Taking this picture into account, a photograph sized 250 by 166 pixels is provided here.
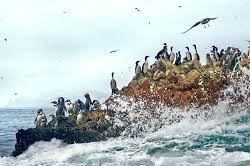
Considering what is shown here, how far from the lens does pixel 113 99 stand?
3250 cm

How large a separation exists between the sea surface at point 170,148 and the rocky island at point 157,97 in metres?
0.70

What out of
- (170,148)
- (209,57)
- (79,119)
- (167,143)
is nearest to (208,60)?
(209,57)

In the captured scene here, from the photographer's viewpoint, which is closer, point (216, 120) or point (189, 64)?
point (216, 120)

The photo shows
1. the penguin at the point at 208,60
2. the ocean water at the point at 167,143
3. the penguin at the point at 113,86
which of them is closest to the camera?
the ocean water at the point at 167,143

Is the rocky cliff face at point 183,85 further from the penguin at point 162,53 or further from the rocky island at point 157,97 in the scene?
the penguin at point 162,53

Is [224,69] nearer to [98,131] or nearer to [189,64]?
[189,64]

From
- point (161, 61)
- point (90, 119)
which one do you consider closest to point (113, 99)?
point (90, 119)

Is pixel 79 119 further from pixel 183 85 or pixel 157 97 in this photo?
pixel 183 85

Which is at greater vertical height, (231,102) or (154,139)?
(231,102)

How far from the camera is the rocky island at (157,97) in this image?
30547 millimetres

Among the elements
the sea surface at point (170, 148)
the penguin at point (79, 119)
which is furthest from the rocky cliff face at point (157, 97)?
the sea surface at point (170, 148)

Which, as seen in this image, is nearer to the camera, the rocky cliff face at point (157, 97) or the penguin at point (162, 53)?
the rocky cliff face at point (157, 97)

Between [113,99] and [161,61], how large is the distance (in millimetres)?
4295

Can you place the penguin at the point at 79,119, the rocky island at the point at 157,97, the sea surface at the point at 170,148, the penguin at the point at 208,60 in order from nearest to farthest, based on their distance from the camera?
the sea surface at the point at 170,148 < the rocky island at the point at 157,97 < the penguin at the point at 79,119 < the penguin at the point at 208,60
